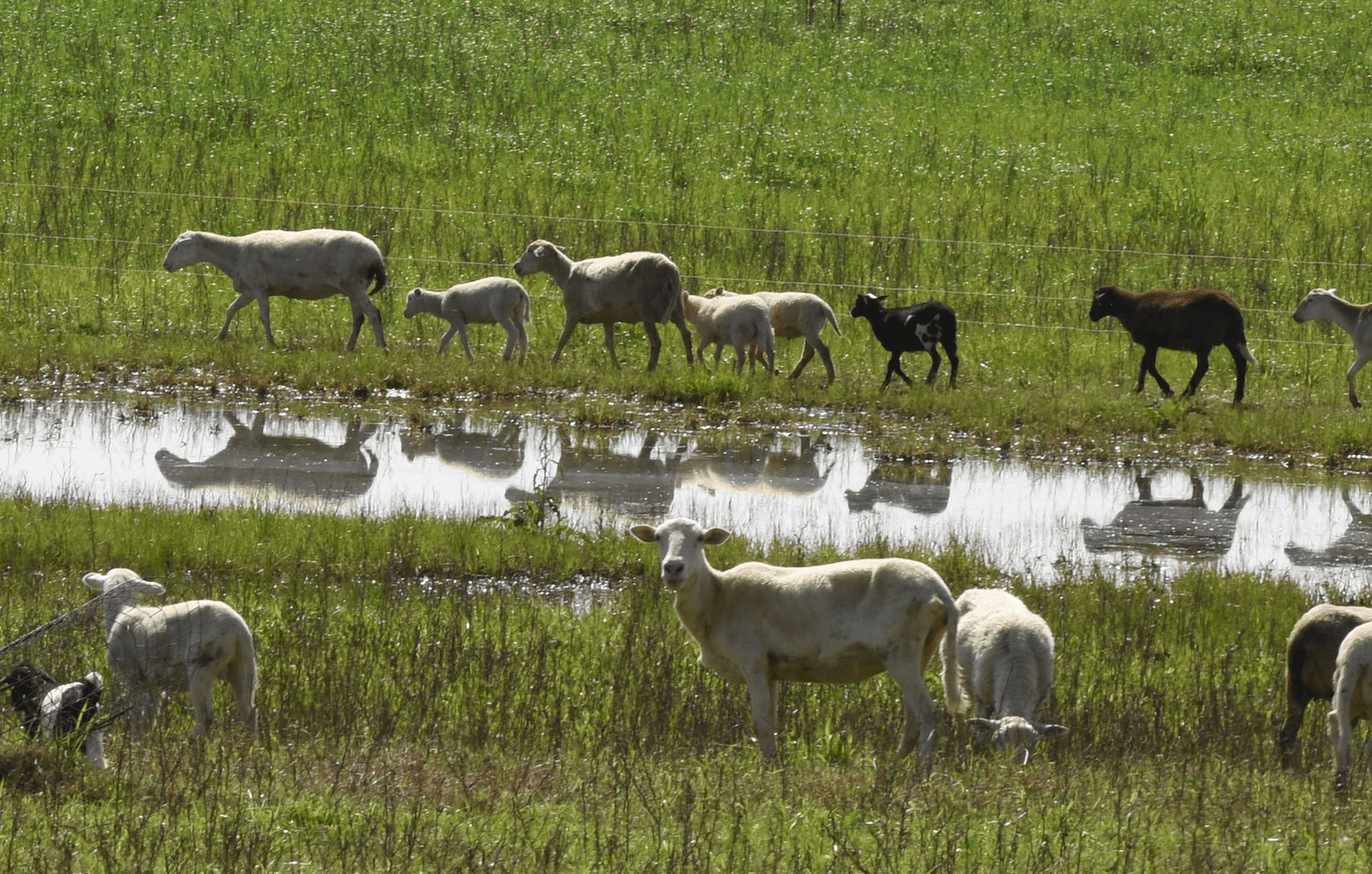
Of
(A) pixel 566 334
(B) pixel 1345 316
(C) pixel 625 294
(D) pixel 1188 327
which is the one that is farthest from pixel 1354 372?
(A) pixel 566 334

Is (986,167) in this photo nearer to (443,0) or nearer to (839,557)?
(443,0)

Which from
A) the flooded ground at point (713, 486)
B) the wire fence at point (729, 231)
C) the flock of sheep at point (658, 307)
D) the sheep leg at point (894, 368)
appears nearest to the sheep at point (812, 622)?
the flooded ground at point (713, 486)

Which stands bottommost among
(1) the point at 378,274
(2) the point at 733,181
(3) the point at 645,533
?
(3) the point at 645,533

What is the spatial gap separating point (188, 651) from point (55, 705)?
105 cm

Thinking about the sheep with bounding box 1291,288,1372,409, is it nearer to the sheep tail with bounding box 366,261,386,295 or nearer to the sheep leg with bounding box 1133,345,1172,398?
the sheep leg with bounding box 1133,345,1172,398

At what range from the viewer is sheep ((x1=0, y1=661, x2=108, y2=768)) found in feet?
23.9

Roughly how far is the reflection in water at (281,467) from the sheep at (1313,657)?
30.2ft

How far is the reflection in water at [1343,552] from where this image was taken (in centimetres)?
1439

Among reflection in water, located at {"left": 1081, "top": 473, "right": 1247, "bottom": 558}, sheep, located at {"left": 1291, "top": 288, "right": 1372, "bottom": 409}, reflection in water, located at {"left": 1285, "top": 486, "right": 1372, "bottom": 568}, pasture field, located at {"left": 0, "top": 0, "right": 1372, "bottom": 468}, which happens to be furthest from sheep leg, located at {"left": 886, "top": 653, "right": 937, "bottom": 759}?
sheep, located at {"left": 1291, "top": 288, "right": 1372, "bottom": 409}

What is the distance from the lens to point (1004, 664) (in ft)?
29.6

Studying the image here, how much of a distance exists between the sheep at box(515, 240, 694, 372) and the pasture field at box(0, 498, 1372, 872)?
915 cm

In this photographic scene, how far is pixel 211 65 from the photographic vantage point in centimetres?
4159

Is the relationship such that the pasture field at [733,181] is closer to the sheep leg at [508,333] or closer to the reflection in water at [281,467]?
the sheep leg at [508,333]

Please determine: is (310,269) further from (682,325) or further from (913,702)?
(913,702)
